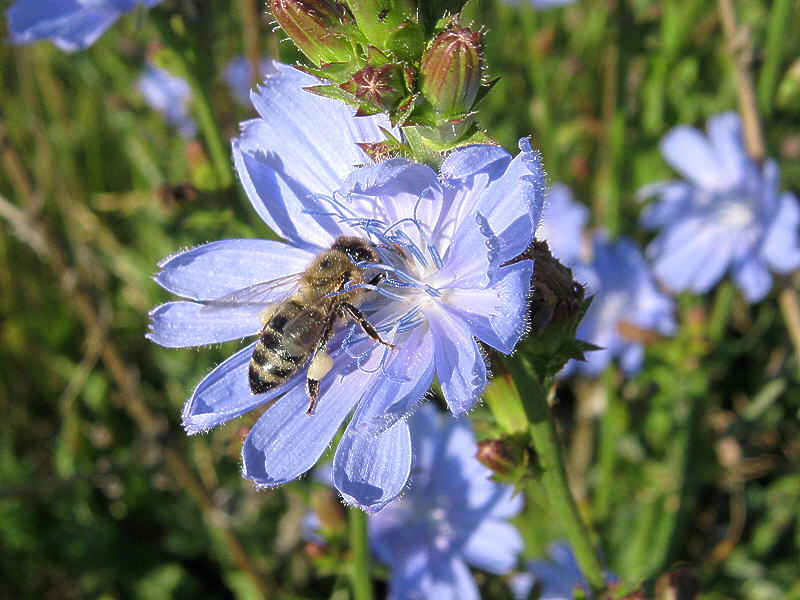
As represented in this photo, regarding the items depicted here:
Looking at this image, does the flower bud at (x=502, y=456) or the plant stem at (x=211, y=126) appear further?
the plant stem at (x=211, y=126)

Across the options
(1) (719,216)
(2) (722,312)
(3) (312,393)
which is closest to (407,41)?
(3) (312,393)

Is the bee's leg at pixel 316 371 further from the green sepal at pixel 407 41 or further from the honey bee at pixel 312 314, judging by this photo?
the green sepal at pixel 407 41

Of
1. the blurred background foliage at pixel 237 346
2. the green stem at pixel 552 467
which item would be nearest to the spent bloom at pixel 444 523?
the blurred background foliage at pixel 237 346

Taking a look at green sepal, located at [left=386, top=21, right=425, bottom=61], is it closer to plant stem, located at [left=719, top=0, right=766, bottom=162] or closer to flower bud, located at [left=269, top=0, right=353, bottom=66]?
flower bud, located at [left=269, top=0, right=353, bottom=66]

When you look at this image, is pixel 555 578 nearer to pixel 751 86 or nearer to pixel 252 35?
pixel 751 86

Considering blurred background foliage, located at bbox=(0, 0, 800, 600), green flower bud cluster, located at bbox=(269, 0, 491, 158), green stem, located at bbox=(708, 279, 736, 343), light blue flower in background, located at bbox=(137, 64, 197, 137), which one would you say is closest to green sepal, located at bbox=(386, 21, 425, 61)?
green flower bud cluster, located at bbox=(269, 0, 491, 158)

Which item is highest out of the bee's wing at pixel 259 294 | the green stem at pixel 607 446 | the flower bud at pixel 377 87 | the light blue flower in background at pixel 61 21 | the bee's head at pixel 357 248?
the flower bud at pixel 377 87
